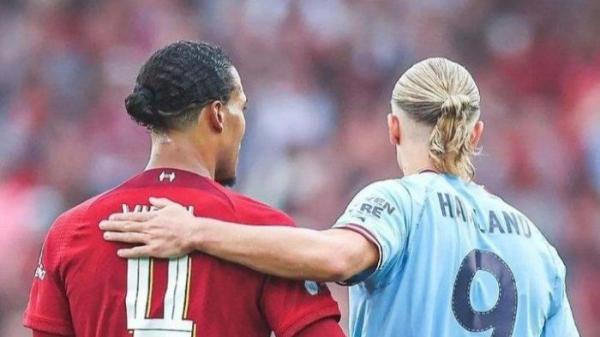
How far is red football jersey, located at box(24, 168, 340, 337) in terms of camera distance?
3135 mm

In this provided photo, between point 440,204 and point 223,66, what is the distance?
2.22ft

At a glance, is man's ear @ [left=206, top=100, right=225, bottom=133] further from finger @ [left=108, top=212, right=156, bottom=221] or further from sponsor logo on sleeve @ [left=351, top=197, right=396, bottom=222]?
sponsor logo on sleeve @ [left=351, top=197, right=396, bottom=222]

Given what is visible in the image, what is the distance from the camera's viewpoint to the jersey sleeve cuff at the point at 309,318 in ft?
10.2

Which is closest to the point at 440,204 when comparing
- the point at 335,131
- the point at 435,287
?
the point at 435,287

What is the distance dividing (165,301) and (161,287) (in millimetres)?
37

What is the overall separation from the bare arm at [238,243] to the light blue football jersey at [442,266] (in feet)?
0.43

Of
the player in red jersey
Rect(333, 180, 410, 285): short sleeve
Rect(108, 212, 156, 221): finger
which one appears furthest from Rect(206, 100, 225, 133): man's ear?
Rect(333, 180, 410, 285): short sleeve

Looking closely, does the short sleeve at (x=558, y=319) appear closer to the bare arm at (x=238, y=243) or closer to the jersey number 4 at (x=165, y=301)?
the bare arm at (x=238, y=243)

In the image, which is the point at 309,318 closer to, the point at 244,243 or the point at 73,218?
the point at 244,243

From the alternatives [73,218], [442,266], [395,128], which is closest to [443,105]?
[395,128]

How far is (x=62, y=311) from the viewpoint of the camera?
10.7 ft

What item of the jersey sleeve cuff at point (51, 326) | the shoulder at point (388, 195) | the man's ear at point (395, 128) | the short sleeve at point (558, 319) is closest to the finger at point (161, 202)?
the jersey sleeve cuff at point (51, 326)

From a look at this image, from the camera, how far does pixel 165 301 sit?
315 cm

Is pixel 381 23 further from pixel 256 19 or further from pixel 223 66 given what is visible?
pixel 223 66
